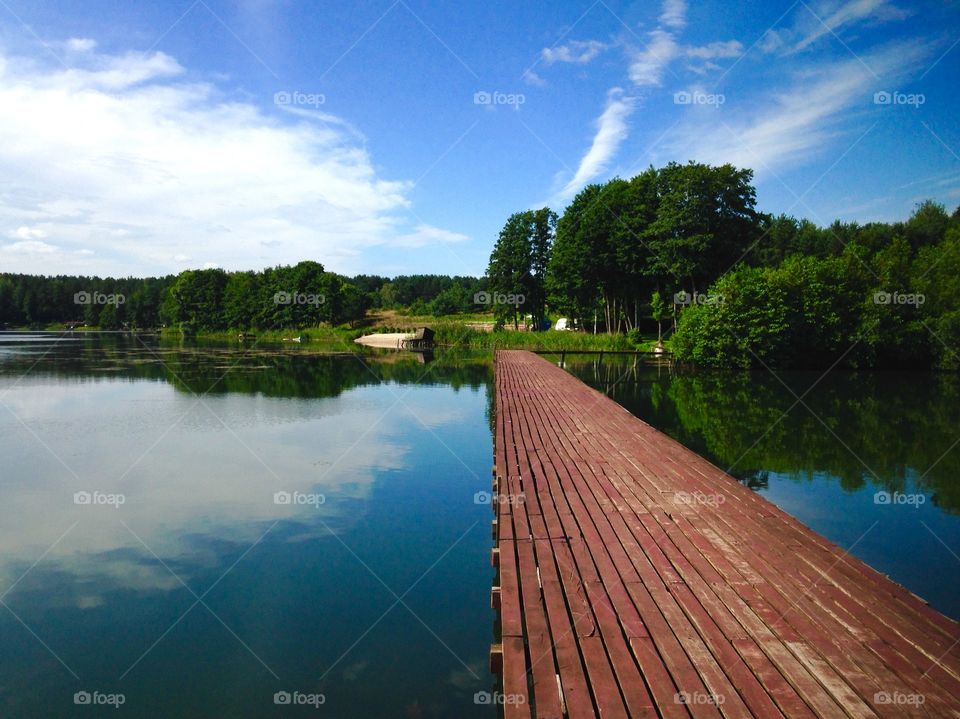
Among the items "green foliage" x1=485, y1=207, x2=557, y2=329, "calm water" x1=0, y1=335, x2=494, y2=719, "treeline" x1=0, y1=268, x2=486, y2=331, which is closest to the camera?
"calm water" x1=0, y1=335, x2=494, y2=719

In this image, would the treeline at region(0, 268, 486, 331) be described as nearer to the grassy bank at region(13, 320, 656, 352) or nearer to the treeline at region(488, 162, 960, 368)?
the grassy bank at region(13, 320, 656, 352)

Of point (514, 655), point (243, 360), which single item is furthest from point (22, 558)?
point (243, 360)

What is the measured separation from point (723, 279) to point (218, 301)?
8139 centimetres

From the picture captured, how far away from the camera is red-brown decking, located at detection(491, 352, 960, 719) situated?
370 cm

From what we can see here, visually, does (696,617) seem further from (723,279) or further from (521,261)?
(521,261)

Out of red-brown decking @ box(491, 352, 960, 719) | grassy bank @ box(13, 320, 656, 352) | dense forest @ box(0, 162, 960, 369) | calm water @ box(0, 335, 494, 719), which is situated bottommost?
calm water @ box(0, 335, 494, 719)

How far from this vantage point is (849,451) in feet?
47.3

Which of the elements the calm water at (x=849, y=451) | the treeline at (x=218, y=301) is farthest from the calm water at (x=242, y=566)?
the treeline at (x=218, y=301)

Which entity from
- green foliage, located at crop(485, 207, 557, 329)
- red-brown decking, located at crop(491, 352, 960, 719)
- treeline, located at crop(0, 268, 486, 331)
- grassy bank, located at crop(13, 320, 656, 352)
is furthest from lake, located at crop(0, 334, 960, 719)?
treeline, located at crop(0, 268, 486, 331)

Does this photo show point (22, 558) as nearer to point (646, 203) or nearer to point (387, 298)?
point (646, 203)

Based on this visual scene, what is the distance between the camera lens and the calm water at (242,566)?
211 inches

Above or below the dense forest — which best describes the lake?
below

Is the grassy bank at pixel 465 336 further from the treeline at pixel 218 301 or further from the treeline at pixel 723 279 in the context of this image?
the treeline at pixel 723 279

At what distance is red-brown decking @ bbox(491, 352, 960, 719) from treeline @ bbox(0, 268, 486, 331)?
251 feet
